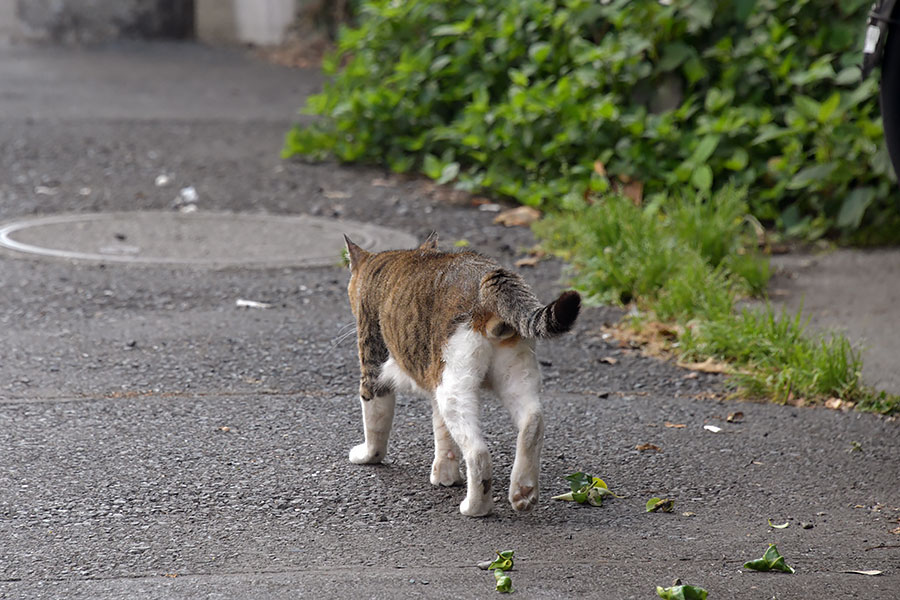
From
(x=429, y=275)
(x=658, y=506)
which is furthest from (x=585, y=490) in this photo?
(x=429, y=275)

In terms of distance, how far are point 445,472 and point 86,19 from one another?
46.9 ft

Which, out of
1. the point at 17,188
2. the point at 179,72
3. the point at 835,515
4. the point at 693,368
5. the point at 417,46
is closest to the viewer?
the point at 835,515

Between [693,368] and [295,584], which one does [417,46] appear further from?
[295,584]

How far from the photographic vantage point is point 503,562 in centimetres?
310

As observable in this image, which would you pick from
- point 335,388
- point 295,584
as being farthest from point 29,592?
point 335,388

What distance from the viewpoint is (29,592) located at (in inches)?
113

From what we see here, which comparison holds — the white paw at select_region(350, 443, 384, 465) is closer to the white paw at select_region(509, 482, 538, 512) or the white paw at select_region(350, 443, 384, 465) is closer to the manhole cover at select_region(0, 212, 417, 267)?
the white paw at select_region(509, 482, 538, 512)

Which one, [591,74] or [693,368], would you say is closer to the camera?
[693,368]

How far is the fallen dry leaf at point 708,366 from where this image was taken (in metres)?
4.99

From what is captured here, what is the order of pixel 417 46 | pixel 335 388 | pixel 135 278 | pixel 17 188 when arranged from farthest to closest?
1. pixel 417 46
2. pixel 17 188
3. pixel 135 278
4. pixel 335 388

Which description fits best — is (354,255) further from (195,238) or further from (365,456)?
(195,238)

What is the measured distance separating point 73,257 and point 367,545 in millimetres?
3698

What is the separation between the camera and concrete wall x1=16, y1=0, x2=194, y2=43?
53.3 ft

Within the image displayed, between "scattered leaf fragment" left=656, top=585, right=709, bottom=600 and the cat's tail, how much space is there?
72 centimetres
